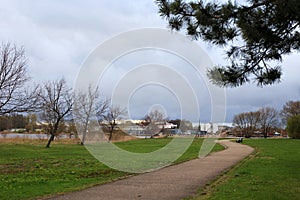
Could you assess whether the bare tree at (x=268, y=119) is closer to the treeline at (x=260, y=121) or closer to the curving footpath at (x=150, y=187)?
the treeline at (x=260, y=121)

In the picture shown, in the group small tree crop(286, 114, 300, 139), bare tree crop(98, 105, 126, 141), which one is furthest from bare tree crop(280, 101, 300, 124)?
bare tree crop(98, 105, 126, 141)

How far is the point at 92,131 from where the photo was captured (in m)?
39.6

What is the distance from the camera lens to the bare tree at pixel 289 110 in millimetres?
84250

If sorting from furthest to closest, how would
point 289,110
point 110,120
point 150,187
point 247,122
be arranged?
point 247,122, point 289,110, point 110,120, point 150,187

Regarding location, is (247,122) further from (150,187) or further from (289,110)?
(150,187)

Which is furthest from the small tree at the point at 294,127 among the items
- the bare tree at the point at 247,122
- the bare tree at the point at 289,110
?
the bare tree at the point at 247,122

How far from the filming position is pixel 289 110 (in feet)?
283

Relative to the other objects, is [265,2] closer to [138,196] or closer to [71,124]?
[138,196]

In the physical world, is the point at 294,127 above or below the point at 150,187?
above

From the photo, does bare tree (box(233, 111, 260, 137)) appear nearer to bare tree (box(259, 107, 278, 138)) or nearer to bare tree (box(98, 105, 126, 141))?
bare tree (box(259, 107, 278, 138))

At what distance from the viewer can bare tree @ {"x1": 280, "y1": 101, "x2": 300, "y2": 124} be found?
8425cm

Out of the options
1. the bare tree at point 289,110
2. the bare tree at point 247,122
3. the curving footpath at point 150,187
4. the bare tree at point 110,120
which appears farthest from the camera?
the bare tree at point 247,122

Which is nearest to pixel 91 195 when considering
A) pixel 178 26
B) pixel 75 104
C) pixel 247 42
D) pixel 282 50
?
pixel 178 26

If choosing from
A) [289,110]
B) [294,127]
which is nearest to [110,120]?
[294,127]
